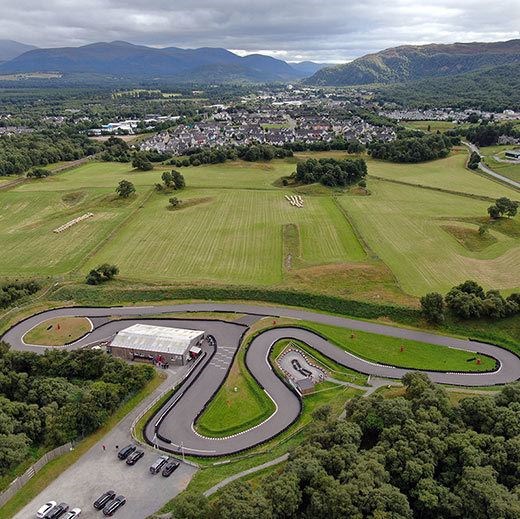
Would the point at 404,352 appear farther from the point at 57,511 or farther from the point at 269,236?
the point at 269,236

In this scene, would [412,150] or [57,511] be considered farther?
[412,150]

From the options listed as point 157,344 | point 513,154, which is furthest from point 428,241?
point 513,154

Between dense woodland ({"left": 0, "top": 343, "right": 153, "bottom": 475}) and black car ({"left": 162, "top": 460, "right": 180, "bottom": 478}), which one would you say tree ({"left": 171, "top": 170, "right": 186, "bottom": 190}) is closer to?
dense woodland ({"left": 0, "top": 343, "right": 153, "bottom": 475})

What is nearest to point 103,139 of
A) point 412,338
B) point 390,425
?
point 412,338

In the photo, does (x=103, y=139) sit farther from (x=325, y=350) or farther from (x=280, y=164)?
(x=325, y=350)

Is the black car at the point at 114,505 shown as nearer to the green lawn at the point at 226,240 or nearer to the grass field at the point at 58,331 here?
the grass field at the point at 58,331

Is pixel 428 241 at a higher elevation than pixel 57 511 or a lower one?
higher

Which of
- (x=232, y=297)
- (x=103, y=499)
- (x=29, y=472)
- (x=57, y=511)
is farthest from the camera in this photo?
(x=232, y=297)
